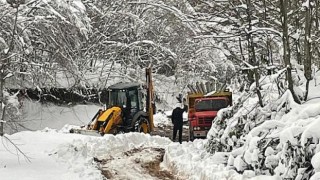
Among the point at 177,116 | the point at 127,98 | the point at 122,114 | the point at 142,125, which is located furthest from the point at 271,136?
the point at 142,125

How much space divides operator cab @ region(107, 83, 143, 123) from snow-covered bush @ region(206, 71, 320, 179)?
723 cm

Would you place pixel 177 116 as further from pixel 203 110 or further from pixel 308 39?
pixel 308 39

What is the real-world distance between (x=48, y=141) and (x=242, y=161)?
26.1ft

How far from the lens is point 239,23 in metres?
11.6

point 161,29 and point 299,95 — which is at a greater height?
point 161,29

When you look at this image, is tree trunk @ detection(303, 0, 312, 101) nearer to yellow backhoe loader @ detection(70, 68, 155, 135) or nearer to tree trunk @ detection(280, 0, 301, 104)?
tree trunk @ detection(280, 0, 301, 104)

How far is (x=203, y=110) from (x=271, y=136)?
39.0 ft

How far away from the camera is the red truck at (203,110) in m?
19.2

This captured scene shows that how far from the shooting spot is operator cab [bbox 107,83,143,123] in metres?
19.2

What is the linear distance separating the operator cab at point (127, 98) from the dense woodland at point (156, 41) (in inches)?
70.5

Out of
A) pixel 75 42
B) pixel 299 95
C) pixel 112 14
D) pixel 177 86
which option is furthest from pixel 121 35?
pixel 299 95

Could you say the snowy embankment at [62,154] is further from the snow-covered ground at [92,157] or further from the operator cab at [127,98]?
the operator cab at [127,98]

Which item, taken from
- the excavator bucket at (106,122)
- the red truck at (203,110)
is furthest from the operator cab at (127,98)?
the red truck at (203,110)

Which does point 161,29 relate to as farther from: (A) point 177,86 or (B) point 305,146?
(B) point 305,146
